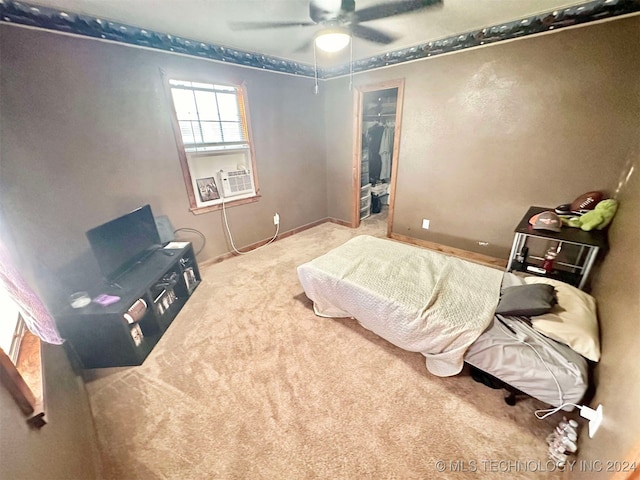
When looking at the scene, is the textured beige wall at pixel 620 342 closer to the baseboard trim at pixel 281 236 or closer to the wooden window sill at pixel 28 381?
the wooden window sill at pixel 28 381

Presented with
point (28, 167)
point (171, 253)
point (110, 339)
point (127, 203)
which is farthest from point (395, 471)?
point (28, 167)

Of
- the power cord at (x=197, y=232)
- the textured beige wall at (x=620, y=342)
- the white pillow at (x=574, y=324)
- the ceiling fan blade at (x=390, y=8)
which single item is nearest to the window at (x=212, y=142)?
the power cord at (x=197, y=232)

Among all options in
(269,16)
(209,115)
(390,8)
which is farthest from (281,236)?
(390,8)

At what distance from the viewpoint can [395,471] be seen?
1.19m

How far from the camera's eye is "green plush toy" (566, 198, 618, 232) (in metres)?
1.98

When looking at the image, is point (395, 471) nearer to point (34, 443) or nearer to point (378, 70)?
point (34, 443)

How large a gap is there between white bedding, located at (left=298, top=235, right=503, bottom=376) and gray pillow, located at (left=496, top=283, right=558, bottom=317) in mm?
67

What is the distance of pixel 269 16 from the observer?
1.95 m

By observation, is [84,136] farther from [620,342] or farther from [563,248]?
[563,248]

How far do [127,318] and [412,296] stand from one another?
1.95 meters

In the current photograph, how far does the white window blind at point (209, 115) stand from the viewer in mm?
2625

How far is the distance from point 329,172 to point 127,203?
279 cm

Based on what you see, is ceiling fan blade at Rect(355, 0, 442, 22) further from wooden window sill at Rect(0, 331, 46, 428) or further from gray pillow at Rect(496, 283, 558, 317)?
wooden window sill at Rect(0, 331, 46, 428)

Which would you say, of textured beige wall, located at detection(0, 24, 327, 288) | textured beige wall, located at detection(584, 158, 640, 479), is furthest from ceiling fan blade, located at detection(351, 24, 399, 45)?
textured beige wall, located at detection(584, 158, 640, 479)
